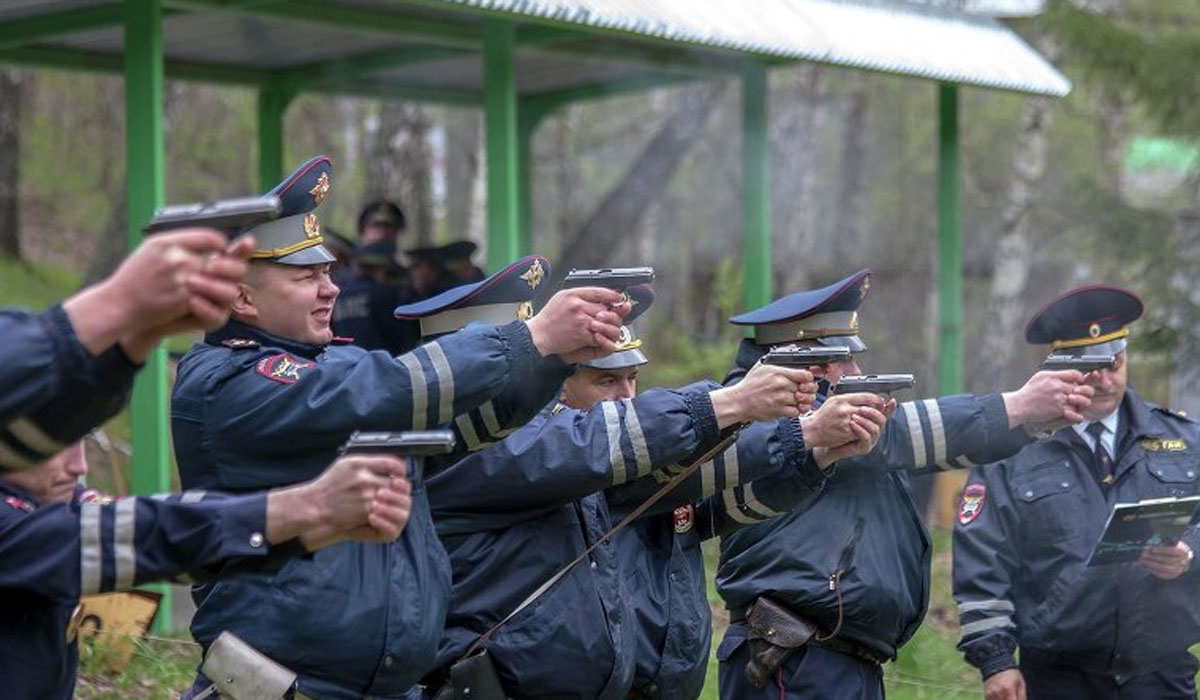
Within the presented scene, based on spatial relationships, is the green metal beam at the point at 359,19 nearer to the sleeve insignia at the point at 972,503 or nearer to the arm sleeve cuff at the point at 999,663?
the sleeve insignia at the point at 972,503

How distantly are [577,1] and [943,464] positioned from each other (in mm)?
4906

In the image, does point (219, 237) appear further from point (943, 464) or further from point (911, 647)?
point (911, 647)

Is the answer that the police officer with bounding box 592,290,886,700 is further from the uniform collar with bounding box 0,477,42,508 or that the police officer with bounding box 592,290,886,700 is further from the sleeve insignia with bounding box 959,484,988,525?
the uniform collar with bounding box 0,477,42,508

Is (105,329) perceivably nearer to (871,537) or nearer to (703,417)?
(703,417)

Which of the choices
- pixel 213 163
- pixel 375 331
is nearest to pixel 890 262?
pixel 213 163

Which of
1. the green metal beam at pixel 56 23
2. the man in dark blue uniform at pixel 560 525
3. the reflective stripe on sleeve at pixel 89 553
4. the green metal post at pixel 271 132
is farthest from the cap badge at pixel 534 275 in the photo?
the green metal post at pixel 271 132

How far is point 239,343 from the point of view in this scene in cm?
440

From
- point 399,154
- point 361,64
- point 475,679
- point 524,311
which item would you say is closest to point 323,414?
point 524,311

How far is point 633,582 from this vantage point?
5426mm

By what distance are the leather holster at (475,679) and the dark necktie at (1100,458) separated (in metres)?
2.50

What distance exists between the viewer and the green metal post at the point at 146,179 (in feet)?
28.5

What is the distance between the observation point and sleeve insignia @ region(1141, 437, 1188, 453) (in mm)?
6387

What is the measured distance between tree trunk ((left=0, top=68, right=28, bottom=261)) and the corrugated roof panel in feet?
31.0

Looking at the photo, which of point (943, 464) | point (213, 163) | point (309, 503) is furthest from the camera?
point (213, 163)
